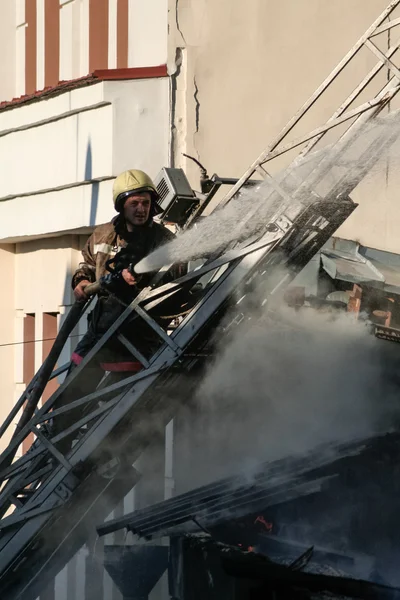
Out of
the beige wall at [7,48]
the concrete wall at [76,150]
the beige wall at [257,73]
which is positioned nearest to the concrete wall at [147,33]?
the beige wall at [257,73]

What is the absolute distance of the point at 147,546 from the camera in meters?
7.89

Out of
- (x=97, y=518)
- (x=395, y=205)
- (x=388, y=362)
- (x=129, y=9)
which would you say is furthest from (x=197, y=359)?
(x=129, y=9)

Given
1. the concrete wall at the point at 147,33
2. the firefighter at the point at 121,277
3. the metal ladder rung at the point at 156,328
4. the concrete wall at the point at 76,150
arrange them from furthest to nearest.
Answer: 1. the concrete wall at the point at 147,33
2. the concrete wall at the point at 76,150
3. the firefighter at the point at 121,277
4. the metal ladder rung at the point at 156,328

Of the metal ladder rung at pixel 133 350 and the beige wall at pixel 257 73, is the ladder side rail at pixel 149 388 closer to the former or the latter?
the metal ladder rung at pixel 133 350

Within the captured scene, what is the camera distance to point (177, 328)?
730 cm

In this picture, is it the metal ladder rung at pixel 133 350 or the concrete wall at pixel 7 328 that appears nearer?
the metal ladder rung at pixel 133 350

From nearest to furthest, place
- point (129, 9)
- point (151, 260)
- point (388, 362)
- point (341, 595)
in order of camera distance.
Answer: point (341, 595)
point (151, 260)
point (388, 362)
point (129, 9)

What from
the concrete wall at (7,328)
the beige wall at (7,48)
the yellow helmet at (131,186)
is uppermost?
the beige wall at (7,48)

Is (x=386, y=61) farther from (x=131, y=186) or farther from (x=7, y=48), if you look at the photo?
(x=7, y=48)

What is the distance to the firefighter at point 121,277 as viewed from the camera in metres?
7.62

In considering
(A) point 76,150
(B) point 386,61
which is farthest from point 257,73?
(B) point 386,61

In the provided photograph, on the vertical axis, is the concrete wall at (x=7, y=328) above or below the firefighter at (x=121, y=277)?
above

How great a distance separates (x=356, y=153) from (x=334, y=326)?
2337mm

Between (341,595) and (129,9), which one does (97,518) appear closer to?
(341,595)
